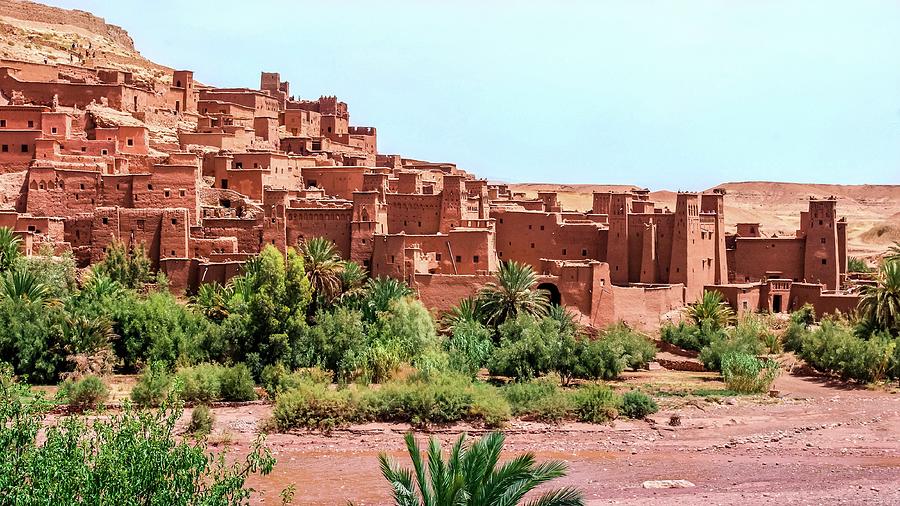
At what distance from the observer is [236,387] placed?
29359mm

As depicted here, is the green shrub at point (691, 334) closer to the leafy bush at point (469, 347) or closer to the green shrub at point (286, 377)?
the leafy bush at point (469, 347)

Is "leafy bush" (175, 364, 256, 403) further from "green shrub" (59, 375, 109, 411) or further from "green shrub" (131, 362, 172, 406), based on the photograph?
"green shrub" (59, 375, 109, 411)

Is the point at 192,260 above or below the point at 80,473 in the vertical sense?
above

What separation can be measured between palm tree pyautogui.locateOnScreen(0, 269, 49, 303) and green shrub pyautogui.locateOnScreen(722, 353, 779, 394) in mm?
16914

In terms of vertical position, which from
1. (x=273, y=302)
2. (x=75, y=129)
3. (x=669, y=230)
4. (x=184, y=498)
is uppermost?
(x=75, y=129)

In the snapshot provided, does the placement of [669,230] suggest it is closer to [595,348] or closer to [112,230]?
[595,348]

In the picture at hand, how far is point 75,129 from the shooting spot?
39.0m

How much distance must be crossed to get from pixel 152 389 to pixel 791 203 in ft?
215

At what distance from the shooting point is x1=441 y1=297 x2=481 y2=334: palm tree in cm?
3369

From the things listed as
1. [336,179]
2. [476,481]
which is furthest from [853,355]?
[476,481]

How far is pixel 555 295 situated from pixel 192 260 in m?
9.93

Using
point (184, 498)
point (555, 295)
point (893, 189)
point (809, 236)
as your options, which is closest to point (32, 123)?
point (555, 295)

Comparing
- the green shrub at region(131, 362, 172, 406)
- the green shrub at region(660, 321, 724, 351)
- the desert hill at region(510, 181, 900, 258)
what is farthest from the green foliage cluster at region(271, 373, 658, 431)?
the desert hill at region(510, 181, 900, 258)

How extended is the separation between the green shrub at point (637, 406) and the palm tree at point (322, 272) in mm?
8662
